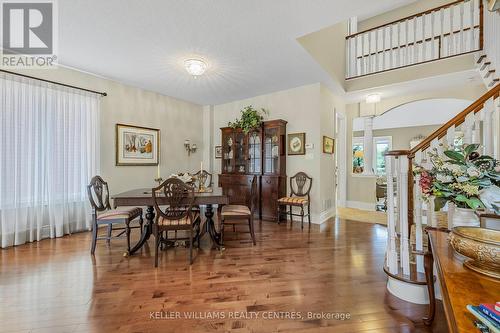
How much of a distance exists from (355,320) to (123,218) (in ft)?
9.13

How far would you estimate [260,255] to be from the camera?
276 cm

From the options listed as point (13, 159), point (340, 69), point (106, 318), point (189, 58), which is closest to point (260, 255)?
point (106, 318)

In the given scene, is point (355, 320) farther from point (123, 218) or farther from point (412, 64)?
point (412, 64)

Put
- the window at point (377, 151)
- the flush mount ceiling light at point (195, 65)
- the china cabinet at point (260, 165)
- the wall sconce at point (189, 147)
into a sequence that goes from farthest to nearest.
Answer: the window at point (377, 151) < the wall sconce at point (189, 147) < the china cabinet at point (260, 165) < the flush mount ceiling light at point (195, 65)

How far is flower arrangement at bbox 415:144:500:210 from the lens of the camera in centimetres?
109

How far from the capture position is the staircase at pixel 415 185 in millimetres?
1700

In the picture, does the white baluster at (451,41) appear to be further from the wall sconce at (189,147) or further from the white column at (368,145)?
the wall sconce at (189,147)

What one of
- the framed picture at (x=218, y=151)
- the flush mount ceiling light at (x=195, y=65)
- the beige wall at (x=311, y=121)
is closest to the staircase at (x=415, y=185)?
the beige wall at (x=311, y=121)

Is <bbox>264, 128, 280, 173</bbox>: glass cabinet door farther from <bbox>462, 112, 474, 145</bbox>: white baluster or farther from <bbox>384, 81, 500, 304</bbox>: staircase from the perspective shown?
<bbox>462, 112, 474, 145</bbox>: white baluster

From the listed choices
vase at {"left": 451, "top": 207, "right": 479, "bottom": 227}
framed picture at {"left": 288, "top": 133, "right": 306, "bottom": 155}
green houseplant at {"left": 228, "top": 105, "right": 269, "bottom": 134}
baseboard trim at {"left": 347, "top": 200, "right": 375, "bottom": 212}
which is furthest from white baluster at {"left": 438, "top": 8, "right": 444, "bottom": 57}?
vase at {"left": 451, "top": 207, "right": 479, "bottom": 227}

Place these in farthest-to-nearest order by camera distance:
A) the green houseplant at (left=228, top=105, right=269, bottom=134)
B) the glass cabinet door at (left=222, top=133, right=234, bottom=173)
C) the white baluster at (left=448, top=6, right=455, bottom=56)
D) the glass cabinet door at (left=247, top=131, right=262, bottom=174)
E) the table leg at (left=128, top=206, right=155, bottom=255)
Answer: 1. the glass cabinet door at (left=222, top=133, right=234, bottom=173)
2. the glass cabinet door at (left=247, top=131, right=262, bottom=174)
3. the green houseplant at (left=228, top=105, right=269, bottom=134)
4. the white baluster at (left=448, top=6, right=455, bottom=56)
5. the table leg at (left=128, top=206, right=155, bottom=255)

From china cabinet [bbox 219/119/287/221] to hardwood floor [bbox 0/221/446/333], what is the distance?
1.51m

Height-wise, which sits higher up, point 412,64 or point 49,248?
point 412,64

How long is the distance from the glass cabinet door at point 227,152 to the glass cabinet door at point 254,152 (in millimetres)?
562
